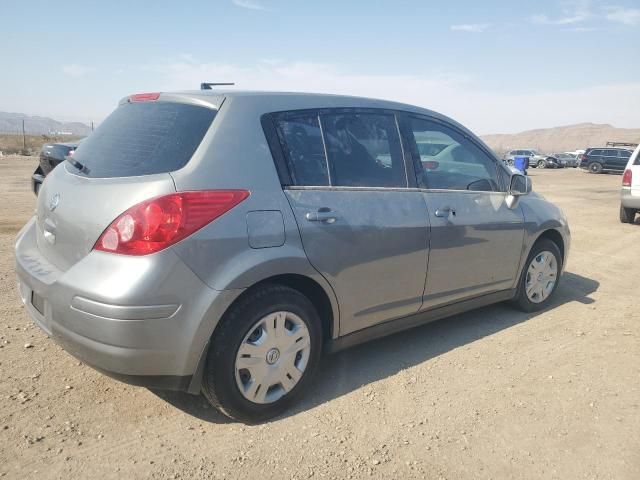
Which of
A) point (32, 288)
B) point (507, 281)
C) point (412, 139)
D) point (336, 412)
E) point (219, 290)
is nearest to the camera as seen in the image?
point (219, 290)

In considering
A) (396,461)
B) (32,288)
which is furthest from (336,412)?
(32,288)

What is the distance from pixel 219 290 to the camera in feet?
8.37

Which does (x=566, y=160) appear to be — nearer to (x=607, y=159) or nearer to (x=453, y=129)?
(x=607, y=159)

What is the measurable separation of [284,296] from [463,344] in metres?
1.84

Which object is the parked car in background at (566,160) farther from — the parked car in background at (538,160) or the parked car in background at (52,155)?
the parked car in background at (52,155)

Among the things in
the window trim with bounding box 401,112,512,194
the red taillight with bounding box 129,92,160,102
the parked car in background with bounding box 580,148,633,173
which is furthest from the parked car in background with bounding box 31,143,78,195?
the parked car in background with bounding box 580,148,633,173

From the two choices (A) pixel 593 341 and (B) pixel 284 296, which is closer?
(B) pixel 284 296

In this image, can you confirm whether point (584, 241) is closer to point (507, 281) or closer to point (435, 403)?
point (507, 281)

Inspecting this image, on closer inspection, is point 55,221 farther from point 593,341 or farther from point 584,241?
point 584,241

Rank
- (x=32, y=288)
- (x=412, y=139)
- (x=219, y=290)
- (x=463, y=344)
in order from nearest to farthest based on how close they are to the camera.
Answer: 1. (x=219, y=290)
2. (x=32, y=288)
3. (x=412, y=139)
4. (x=463, y=344)

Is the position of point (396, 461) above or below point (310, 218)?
below

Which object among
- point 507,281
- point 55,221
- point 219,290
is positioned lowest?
point 507,281

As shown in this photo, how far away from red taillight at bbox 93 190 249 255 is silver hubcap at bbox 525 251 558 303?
3.25m

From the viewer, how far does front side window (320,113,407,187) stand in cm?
319
